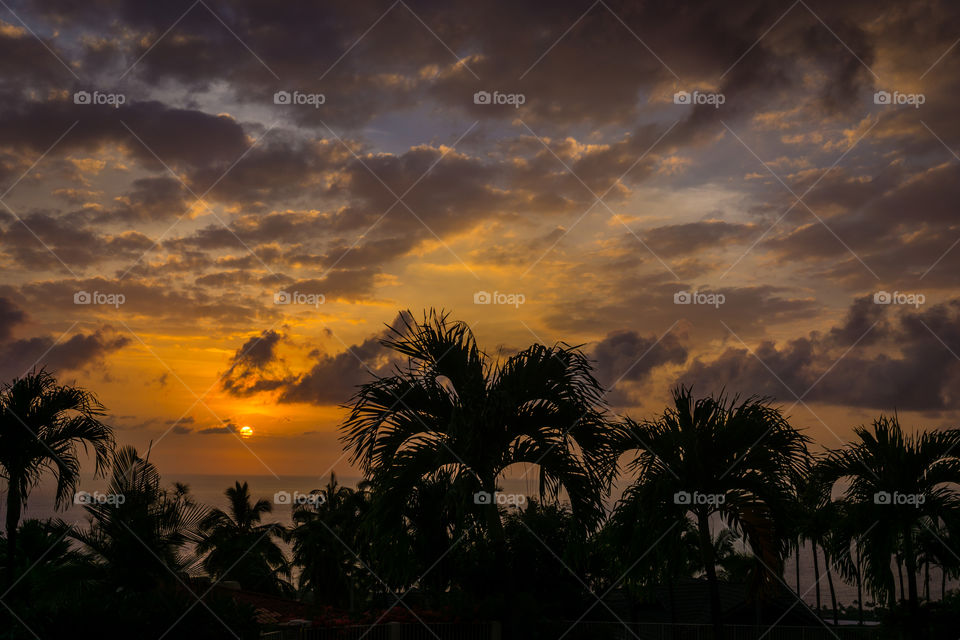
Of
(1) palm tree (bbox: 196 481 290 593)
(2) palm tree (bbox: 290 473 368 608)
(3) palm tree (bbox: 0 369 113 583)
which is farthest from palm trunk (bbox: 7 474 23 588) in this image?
(2) palm tree (bbox: 290 473 368 608)

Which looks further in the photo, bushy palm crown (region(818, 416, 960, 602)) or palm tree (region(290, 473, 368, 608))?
palm tree (region(290, 473, 368, 608))

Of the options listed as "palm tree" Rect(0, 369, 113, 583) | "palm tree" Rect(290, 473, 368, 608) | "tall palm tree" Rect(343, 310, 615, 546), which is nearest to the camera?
"tall palm tree" Rect(343, 310, 615, 546)

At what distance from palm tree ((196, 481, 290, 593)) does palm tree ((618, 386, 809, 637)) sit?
29531 millimetres

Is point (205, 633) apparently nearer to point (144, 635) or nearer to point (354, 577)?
point (144, 635)

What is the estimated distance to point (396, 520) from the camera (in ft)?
32.6

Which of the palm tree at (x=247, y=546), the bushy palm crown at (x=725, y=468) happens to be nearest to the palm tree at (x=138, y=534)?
the bushy palm crown at (x=725, y=468)

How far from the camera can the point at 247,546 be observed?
43.4 m

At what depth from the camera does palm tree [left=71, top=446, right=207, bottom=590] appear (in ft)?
36.9

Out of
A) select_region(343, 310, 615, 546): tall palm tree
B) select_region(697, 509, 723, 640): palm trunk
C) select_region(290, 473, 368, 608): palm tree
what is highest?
select_region(343, 310, 615, 546): tall palm tree

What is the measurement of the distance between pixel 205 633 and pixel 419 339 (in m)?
4.40

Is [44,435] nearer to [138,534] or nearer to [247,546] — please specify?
[138,534]

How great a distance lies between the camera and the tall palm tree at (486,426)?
9.66 m

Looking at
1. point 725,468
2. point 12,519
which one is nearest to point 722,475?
point 725,468

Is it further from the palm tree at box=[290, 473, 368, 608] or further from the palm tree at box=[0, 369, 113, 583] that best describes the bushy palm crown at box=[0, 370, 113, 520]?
the palm tree at box=[290, 473, 368, 608]
